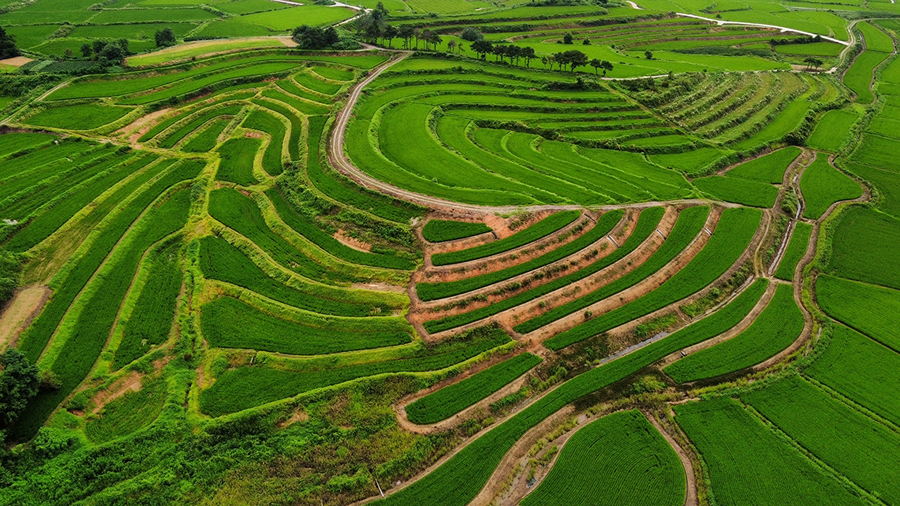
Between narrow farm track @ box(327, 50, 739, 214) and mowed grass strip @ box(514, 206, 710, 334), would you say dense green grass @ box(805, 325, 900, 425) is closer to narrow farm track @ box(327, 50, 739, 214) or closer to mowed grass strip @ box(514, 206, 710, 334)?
mowed grass strip @ box(514, 206, 710, 334)

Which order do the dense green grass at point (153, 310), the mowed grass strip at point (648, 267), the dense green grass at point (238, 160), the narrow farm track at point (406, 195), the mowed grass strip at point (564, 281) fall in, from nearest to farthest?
the dense green grass at point (153, 310) → the mowed grass strip at point (564, 281) → the mowed grass strip at point (648, 267) → the narrow farm track at point (406, 195) → the dense green grass at point (238, 160)

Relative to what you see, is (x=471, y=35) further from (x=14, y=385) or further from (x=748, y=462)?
(x=14, y=385)

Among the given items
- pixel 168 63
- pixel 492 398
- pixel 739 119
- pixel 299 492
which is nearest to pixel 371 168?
pixel 492 398

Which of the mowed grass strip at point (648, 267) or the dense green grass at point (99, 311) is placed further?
the mowed grass strip at point (648, 267)

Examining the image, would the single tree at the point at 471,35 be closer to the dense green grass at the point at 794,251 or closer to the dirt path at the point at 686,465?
the dense green grass at the point at 794,251

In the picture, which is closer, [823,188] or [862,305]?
[862,305]

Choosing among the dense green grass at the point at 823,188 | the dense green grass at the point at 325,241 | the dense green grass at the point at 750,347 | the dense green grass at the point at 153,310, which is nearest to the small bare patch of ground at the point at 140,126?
the dense green grass at the point at 325,241

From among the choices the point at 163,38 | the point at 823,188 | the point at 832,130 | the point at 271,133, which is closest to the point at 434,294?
the point at 271,133

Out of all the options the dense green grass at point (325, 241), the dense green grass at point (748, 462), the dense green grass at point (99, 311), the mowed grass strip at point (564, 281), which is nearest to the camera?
the dense green grass at point (748, 462)
